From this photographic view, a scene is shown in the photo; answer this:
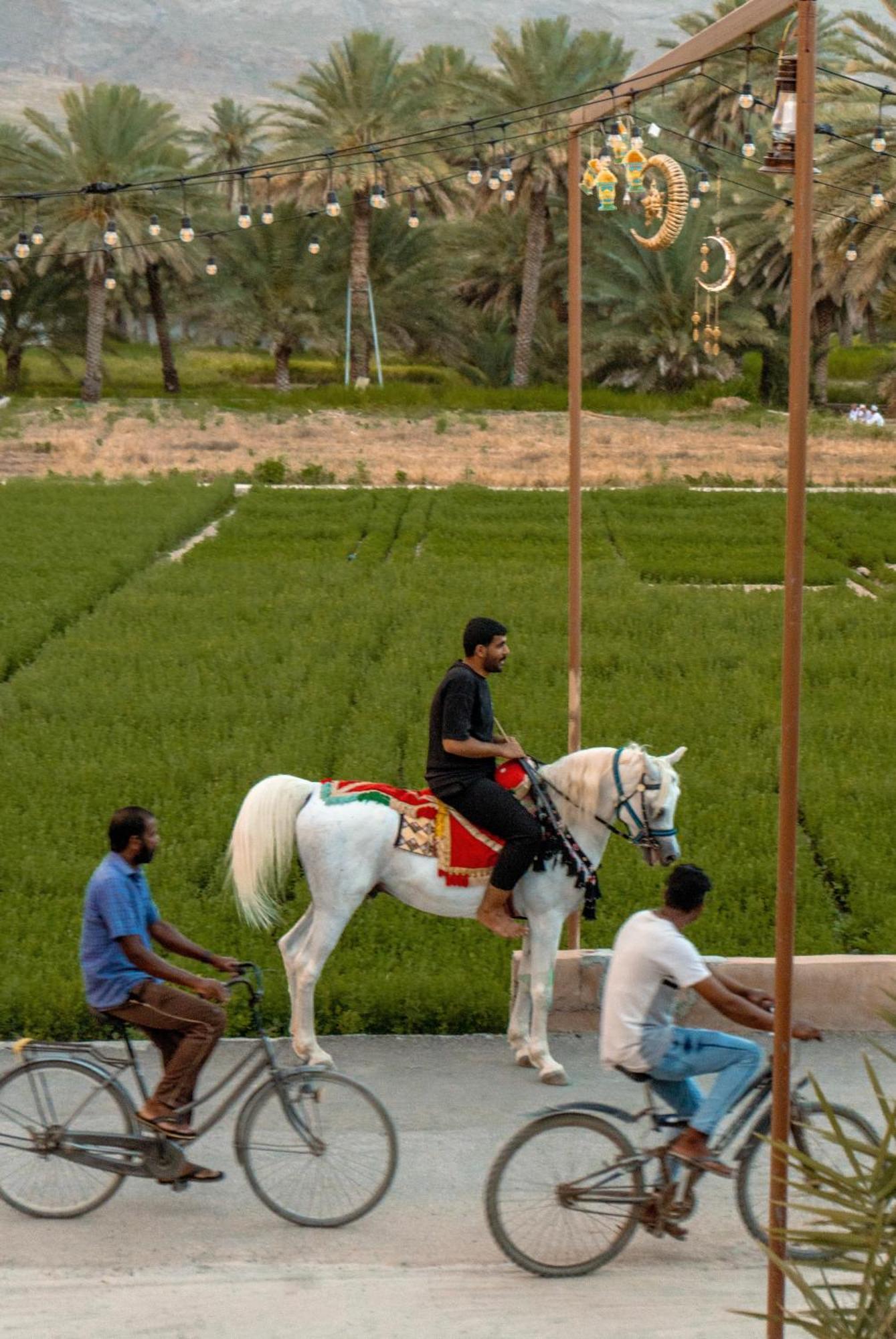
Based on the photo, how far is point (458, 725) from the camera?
8547mm

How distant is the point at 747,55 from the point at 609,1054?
476cm

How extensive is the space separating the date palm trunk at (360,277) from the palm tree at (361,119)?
29mm

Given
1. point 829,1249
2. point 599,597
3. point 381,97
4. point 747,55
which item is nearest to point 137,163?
point 381,97

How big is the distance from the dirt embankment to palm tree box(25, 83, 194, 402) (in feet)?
15.5

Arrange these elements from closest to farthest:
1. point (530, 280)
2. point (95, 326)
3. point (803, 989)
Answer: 1. point (803, 989)
2. point (95, 326)
3. point (530, 280)

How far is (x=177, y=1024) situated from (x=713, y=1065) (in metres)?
2.11

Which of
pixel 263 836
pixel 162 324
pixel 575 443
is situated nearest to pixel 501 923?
pixel 263 836

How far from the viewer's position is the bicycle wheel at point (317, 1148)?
23.2ft

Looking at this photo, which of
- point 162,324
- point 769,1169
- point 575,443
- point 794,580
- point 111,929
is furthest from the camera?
point 162,324

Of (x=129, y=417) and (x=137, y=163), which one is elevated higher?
(x=137, y=163)

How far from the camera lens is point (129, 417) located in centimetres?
4875

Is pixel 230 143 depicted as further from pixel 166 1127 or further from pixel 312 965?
pixel 166 1127

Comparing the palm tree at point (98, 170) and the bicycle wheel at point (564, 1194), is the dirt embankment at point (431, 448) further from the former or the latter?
the bicycle wheel at point (564, 1194)

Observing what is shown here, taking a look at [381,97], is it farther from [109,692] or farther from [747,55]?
[747,55]
